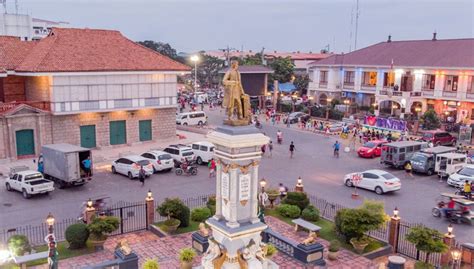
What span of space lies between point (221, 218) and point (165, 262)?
4.48 metres

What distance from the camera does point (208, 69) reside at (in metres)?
93.5

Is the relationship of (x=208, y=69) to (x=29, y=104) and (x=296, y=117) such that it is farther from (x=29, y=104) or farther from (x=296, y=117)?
(x=29, y=104)

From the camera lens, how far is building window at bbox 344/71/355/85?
59.8 m

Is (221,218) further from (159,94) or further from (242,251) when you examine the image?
(159,94)

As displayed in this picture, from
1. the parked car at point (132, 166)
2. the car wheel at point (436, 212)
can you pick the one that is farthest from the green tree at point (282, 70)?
the car wheel at point (436, 212)

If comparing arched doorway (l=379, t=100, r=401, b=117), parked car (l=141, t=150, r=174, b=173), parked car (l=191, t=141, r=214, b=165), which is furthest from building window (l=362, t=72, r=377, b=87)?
parked car (l=141, t=150, r=174, b=173)

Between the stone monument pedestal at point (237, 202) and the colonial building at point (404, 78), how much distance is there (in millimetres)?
40984

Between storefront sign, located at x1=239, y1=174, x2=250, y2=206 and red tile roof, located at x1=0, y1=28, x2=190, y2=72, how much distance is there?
24302 mm

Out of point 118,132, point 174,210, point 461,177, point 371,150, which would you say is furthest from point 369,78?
point 174,210

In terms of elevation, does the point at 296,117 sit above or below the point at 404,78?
below

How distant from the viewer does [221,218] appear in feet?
41.4

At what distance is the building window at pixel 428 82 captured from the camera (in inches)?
2016

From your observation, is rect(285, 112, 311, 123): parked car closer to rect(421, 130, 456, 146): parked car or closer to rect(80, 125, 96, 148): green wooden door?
rect(421, 130, 456, 146): parked car

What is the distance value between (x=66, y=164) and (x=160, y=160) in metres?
6.10
